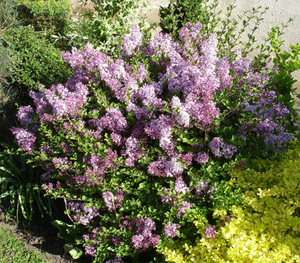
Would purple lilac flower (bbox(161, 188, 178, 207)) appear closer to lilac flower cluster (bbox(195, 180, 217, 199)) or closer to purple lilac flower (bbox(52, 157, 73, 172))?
lilac flower cluster (bbox(195, 180, 217, 199))

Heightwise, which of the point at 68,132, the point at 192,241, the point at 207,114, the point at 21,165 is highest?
the point at 207,114

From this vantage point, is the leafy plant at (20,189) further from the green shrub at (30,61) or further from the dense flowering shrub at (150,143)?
the green shrub at (30,61)

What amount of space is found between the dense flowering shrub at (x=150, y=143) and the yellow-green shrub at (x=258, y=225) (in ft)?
0.40

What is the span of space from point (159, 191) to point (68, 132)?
949 mm

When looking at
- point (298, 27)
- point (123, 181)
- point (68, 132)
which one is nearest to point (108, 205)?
point (123, 181)

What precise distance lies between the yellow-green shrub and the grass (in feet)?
4.41

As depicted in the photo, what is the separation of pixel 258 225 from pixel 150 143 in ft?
3.84

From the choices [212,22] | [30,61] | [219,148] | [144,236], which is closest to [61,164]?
[144,236]

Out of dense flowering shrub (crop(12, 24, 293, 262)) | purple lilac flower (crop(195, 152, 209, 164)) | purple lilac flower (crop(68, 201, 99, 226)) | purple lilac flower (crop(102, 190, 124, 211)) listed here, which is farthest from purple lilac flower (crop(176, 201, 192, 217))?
purple lilac flower (crop(68, 201, 99, 226))

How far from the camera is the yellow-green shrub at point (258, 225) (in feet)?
7.40

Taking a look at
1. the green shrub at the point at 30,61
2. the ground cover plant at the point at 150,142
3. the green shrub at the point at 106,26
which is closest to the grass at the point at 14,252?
the ground cover plant at the point at 150,142

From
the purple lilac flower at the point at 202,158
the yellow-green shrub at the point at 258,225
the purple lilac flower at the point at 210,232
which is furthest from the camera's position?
the purple lilac flower at the point at 202,158

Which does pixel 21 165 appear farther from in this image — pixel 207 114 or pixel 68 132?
pixel 207 114

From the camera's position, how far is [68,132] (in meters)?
2.75
